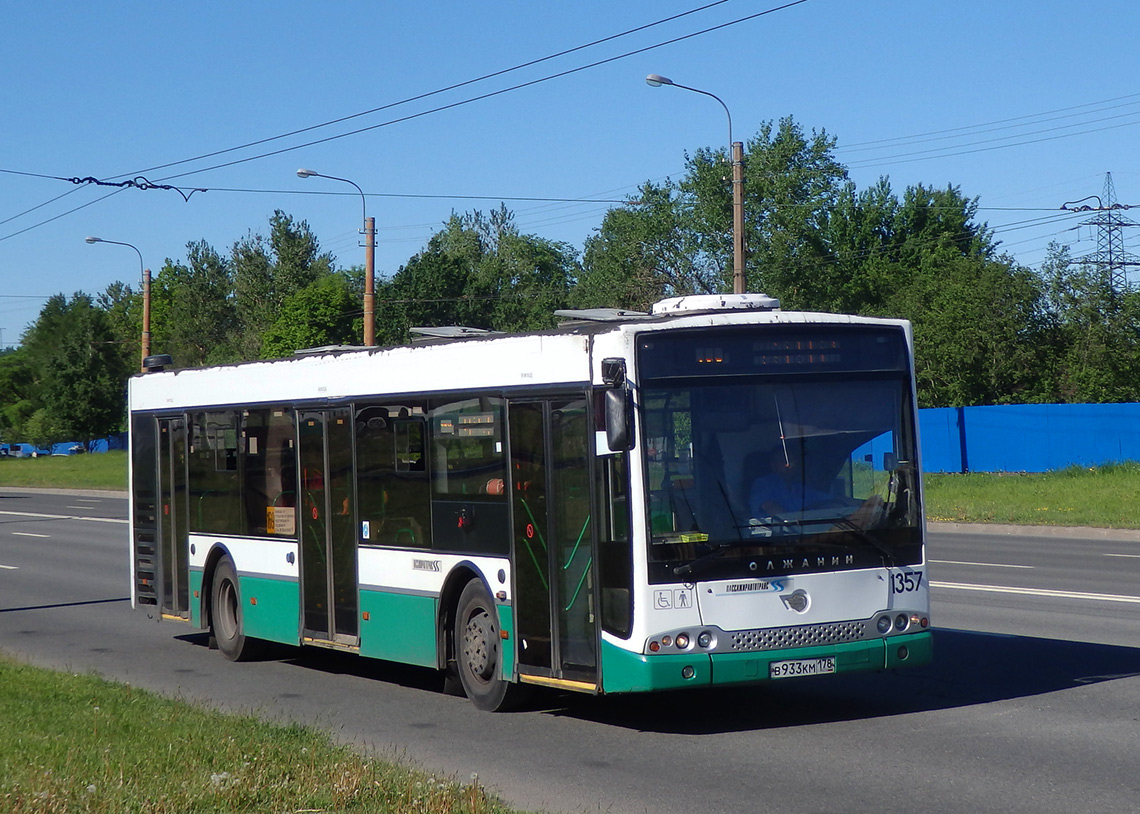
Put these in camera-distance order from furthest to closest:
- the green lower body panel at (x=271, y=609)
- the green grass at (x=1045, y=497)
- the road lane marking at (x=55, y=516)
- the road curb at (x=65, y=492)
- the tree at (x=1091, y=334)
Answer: the road curb at (x=65, y=492), the tree at (x=1091, y=334), the road lane marking at (x=55, y=516), the green grass at (x=1045, y=497), the green lower body panel at (x=271, y=609)

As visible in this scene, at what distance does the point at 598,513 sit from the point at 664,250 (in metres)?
57.0

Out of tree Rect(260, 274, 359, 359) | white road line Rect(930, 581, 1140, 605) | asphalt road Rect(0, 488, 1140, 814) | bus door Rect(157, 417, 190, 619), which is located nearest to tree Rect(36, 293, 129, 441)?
tree Rect(260, 274, 359, 359)

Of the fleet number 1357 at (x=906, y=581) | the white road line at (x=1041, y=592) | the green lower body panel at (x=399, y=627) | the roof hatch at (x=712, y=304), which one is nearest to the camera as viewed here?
the fleet number 1357 at (x=906, y=581)

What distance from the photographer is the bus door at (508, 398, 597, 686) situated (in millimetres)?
8742

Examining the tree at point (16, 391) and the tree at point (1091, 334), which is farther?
the tree at point (16, 391)

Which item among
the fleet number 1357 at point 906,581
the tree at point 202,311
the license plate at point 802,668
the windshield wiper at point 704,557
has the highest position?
the tree at point 202,311

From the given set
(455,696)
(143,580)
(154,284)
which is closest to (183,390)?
(143,580)

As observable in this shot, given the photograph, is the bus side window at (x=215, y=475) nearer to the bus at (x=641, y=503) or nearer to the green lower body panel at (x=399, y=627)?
the bus at (x=641, y=503)

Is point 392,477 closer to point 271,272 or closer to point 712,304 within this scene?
point 712,304

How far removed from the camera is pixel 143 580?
14328mm

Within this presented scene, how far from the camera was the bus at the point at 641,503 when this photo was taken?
27.6 ft

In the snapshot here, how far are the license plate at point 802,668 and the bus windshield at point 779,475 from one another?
0.55 m

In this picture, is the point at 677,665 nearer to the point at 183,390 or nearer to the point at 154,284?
the point at 183,390

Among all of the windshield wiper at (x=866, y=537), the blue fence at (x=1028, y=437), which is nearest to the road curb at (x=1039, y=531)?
the blue fence at (x=1028, y=437)
